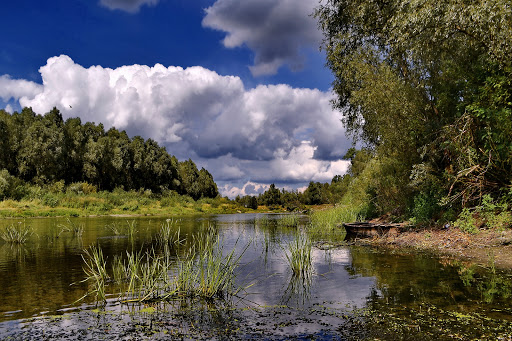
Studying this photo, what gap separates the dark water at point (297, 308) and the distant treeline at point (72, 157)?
43945 mm

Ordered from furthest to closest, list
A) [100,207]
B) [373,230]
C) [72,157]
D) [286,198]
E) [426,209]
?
[286,198] → [72,157] → [100,207] → [373,230] → [426,209]

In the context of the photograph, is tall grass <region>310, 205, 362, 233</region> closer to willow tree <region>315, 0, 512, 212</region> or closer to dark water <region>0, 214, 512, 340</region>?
willow tree <region>315, 0, 512, 212</region>

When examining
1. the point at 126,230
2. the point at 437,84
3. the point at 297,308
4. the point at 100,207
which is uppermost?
the point at 437,84

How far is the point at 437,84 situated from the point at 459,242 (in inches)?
311

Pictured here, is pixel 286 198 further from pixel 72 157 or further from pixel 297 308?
pixel 297 308

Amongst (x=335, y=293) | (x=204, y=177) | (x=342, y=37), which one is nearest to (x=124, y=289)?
(x=335, y=293)

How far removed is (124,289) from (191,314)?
9.20 feet

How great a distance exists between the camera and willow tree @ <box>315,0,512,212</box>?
13547 millimetres

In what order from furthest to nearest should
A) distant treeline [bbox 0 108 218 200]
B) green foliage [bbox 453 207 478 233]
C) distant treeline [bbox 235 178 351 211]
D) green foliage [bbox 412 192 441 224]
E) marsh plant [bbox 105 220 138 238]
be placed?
distant treeline [bbox 235 178 351 211] → distant treeline [bbox 0 108 218 200] → marsh plant [bbox 105 220 138 238] → green foliage [bbox 412 192 441 224] → green foliage [bbox 453 207 478 233]

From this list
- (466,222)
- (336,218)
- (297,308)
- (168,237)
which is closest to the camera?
(297,308)

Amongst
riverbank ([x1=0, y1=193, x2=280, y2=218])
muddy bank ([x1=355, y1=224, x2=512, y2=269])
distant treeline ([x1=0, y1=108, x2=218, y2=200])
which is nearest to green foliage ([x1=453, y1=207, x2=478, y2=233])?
muddy bank ([x1=355, y1=224, x2=512, y2=269])

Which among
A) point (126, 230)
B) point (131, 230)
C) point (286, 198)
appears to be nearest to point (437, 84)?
point (131, 230)

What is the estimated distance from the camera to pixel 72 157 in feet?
193

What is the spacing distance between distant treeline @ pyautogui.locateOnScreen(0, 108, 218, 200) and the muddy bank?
150ft
